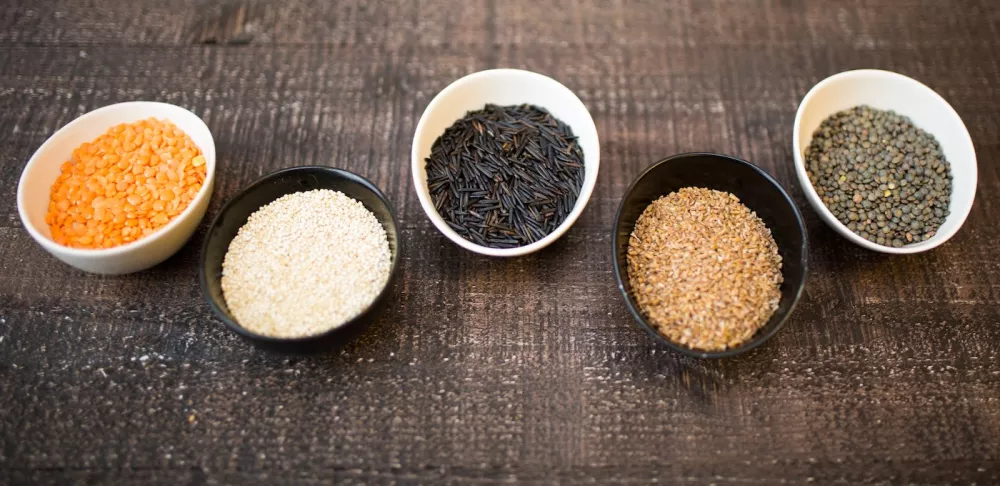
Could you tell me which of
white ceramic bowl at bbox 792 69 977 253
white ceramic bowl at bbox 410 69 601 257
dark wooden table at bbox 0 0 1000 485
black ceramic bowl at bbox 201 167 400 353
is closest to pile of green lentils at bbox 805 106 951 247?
white ceramic bowl at bbox 792 69 977 253

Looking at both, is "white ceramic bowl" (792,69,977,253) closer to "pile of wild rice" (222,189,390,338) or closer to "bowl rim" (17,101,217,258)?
"pile of wild rice" (222,189,390,338)

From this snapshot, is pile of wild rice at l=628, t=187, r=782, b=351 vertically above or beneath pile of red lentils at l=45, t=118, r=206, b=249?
beneath

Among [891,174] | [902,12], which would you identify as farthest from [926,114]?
[902,12]

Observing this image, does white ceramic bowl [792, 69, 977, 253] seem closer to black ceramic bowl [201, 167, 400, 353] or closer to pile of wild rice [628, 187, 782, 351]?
pile of wild rice [628, 187, 782, 351]

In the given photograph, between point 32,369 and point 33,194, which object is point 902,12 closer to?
point 33,194

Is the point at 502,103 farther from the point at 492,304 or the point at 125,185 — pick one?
the point at 125,185

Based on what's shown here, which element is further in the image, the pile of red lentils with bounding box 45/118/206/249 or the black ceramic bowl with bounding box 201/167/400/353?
the pile of red lentils with bounding box 45/118/206/249
